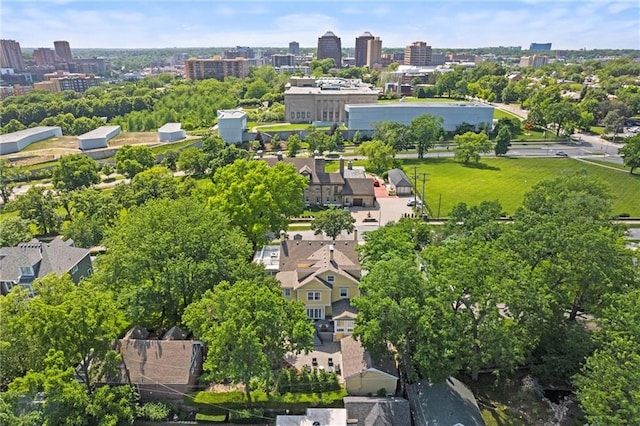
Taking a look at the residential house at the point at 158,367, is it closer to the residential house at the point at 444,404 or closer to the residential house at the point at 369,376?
the residential house at the point at 369,376

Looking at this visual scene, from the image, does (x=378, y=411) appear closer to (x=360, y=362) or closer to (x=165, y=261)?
(x=360, y=362)

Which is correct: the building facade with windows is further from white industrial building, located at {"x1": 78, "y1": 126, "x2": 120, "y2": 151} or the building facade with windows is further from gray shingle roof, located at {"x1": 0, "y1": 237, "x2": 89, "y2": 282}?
gray shingle roof, located at {"x1": 0, "y1": 237, "x2": 89, "y2": 282}

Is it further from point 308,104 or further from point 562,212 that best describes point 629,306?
point 308,104

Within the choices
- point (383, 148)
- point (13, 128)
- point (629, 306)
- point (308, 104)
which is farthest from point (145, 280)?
point (13, 128)

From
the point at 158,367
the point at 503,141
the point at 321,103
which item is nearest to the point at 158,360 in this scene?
the point at 158,367

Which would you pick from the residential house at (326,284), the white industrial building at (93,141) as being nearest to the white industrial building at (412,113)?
the white industrial building at (93,141)

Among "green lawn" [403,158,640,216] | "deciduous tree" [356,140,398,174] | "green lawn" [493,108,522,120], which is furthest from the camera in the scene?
"green lawn" [493,108,522,120]

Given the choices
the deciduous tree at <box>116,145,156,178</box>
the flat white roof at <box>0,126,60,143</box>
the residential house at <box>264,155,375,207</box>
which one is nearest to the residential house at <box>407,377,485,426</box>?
the residential house at <box>264,155,375,207</box>
